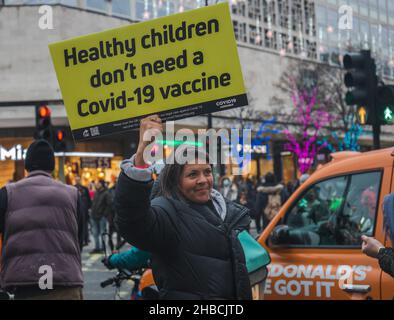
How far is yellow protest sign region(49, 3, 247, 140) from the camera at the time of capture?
123 inches

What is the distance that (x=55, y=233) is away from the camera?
390 centimetres

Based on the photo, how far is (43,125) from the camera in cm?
1310

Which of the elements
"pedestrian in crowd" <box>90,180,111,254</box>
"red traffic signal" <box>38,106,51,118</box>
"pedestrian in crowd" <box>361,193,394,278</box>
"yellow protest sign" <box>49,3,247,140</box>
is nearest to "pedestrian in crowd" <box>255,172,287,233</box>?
"pedestrian in crowd" <box>90,180,111,254</box>

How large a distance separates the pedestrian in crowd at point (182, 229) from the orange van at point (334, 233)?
143 cm

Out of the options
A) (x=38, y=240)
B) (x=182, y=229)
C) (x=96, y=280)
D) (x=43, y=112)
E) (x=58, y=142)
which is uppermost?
(x=43, y=112)

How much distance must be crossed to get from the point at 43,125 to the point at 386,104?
784 cm

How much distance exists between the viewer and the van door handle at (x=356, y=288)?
398cm

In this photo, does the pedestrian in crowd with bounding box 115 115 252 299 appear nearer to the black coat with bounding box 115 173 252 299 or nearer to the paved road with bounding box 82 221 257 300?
the black coat with bounding box 115 173 252 299

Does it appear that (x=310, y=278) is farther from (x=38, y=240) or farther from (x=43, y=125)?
(x=43, y=125)

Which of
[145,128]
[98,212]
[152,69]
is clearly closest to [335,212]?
[152,69]
